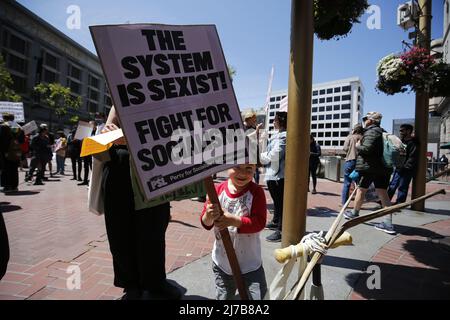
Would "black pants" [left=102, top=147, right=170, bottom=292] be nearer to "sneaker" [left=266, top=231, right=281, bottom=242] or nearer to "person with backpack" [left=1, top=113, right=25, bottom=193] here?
"sneaker" [left=266, top=231, right=281, bottom=242]

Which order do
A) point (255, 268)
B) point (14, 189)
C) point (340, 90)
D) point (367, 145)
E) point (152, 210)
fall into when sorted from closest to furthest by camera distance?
point (255, 268)
point (152, 210)
point (367, 145)
point (14, 189)
point (340, 90)

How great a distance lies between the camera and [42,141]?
30.2ft

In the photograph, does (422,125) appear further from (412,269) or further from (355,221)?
(355,221)

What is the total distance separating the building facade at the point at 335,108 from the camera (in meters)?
101

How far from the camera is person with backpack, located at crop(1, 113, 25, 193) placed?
6363 millimetres

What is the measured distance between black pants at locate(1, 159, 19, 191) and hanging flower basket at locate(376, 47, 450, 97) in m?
8.45

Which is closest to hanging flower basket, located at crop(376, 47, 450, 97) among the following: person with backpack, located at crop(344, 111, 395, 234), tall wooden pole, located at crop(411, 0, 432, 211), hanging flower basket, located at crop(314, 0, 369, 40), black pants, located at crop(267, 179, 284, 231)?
person with backpack, located at crop(344, 111, 395, 234)

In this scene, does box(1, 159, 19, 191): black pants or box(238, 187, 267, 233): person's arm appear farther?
box(1, 159, 19, 191): black pants

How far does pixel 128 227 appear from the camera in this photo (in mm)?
2262

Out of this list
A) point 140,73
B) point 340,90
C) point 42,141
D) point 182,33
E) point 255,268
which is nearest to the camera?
point 140,73
